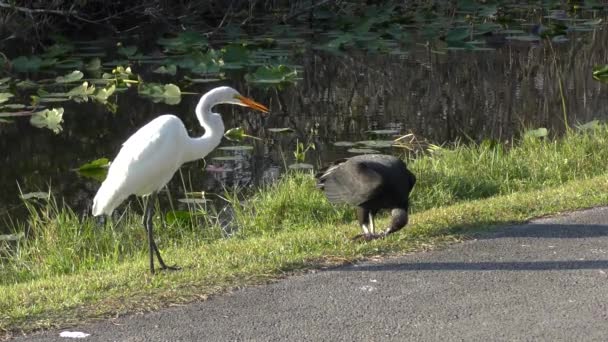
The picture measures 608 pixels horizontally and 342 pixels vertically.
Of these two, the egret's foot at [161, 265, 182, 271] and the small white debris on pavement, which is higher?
the small white debris on pavement

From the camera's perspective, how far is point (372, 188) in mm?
7062

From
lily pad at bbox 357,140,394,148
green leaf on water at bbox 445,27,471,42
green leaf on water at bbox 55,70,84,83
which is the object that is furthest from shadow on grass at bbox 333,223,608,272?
green leaf on water at bbox 445,27,471,42

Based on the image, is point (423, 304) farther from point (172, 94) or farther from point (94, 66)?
point (94, 66)

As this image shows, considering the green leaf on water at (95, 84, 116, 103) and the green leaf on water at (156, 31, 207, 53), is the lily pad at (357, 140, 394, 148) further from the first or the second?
the green leaf on water at (156, 31, 207, 53)

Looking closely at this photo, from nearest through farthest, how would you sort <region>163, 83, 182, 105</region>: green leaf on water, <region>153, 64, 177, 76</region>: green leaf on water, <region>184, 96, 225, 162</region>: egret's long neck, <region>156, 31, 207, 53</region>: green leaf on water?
<region>184, 96, 225, 162</region>: egret's long neck → <region>163, 83, 182, 105</region>: green leaf on water → <region>153, 64, 177, 76</region>: green leaf on water → <region>156, 31, 207, 53</region>: green leaf on water

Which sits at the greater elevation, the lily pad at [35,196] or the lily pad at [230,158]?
the lily pad at [35,196]

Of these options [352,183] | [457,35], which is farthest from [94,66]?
[352,183]

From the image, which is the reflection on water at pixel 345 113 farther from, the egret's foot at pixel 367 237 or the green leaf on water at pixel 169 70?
the egret's foot at pixel 367 237

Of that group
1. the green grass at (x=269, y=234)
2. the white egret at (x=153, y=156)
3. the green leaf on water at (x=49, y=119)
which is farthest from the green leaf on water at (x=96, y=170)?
the white egret at (x=153, y=156)

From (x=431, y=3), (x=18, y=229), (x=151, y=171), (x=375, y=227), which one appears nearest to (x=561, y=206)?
(x=375, y=227)

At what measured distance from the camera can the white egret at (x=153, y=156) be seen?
21.2 ft

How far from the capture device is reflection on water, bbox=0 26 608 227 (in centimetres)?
1157

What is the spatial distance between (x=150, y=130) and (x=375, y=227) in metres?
1.96

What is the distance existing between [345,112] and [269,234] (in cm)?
634
